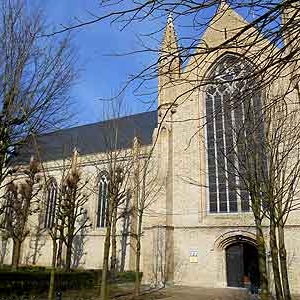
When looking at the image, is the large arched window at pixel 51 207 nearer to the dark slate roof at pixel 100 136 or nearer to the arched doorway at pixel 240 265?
the dark slate roof at pixel 100 136

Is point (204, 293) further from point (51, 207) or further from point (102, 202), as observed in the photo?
point (51, 207)

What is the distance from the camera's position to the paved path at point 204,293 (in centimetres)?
1440

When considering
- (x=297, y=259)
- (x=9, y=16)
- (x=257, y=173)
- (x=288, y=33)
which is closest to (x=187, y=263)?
(x=297, y=259)

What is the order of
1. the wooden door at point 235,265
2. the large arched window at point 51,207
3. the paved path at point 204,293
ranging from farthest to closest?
the large arched window at point 51,207 < the wooden door at point 235,265 < the paved path at point 204,293

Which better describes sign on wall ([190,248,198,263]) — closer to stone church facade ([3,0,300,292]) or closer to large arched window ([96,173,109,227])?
stone church facade ([3,0,300,292])

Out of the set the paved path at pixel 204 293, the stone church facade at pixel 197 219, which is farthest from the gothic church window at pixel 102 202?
the paved path at pixel 204 293

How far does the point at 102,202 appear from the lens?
27.5 metres

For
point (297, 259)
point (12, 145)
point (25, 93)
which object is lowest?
point (297, 259)

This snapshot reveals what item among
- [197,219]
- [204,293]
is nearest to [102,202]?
[197,219]

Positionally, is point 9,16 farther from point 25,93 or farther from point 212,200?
point 212,200

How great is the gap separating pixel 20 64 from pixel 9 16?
3.11ft

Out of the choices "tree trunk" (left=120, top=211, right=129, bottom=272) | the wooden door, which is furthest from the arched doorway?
"tree trunk" (left=120, top=211, right=129, bottom=272)

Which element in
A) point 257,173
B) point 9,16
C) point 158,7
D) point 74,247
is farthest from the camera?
point 74,247

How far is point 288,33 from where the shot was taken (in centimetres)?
253
